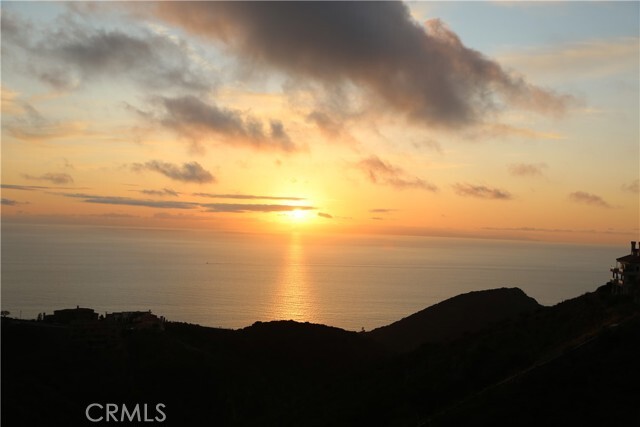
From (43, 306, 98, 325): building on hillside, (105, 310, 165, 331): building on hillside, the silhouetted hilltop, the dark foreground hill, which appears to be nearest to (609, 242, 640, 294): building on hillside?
the dark foreground hill

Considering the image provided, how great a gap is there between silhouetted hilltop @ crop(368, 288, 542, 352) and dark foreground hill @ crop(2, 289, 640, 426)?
33.1ft

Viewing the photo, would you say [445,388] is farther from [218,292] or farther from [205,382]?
[218,292]

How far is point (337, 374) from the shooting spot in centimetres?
5606

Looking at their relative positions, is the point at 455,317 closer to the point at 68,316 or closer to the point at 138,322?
the point at 138,322

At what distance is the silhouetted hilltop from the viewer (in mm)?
73562

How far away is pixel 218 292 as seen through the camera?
177 meters

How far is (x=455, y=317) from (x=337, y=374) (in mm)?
25458

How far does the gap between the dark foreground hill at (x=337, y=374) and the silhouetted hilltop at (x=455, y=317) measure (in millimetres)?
10103

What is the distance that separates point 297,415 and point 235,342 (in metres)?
20.8

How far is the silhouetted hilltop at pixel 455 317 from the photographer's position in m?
73.6

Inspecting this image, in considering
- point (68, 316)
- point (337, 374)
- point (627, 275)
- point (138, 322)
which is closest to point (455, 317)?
point (337, 374)

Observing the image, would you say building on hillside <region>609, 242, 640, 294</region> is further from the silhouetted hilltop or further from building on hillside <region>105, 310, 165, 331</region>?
building on hillside <region>105, 310, 165, 331</region>

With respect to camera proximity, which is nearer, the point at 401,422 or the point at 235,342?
the point at 401,422

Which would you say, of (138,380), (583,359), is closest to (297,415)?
(138,380)
